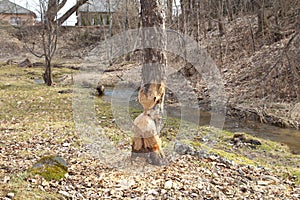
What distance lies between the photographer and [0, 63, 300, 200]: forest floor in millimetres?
4105

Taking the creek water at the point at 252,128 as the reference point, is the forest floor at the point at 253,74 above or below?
above

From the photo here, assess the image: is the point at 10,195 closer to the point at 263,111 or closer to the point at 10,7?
the point at 263,111

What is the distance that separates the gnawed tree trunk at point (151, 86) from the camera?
15.8 ft

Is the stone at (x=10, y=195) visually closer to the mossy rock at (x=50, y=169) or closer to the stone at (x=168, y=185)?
the mossy rock at (x=50, y=169)

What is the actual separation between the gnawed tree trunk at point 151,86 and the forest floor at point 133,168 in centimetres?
27

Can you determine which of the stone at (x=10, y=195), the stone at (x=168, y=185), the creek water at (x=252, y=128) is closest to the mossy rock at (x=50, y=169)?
the stone at (x=10, y=195)

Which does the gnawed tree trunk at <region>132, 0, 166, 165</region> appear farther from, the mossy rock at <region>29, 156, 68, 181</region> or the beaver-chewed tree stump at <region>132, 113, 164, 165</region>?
the mossy rock at <region>29, 156, 68, 181</region>

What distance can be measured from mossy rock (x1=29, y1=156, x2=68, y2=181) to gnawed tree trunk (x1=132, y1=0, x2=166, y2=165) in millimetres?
1118

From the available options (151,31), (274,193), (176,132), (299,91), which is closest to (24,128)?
(176,132)

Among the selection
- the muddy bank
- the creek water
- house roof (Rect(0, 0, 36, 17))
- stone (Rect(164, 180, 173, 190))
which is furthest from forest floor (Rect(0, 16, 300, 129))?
house roof (Rect(0, 0, 36, 17))

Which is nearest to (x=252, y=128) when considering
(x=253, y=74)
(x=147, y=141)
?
(x=253, y=74)

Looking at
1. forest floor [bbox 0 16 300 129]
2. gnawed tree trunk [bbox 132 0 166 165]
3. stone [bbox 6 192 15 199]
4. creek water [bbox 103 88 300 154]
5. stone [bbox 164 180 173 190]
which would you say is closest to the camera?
stone [bbox 6 192 15 199]

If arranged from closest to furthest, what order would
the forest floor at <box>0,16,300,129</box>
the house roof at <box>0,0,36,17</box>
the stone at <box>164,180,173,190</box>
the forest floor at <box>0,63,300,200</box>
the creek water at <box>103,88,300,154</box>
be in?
the forest floor at <box>0,63,300,200</box> < the stone at <box>164,180,173,190</box> < the creek water at <box>103,88,300,154</box> < the forest floor at <box>0,16,300,129</box> < the house roof at <box>0,0,36,17</box>

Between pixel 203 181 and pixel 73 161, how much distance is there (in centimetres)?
206
